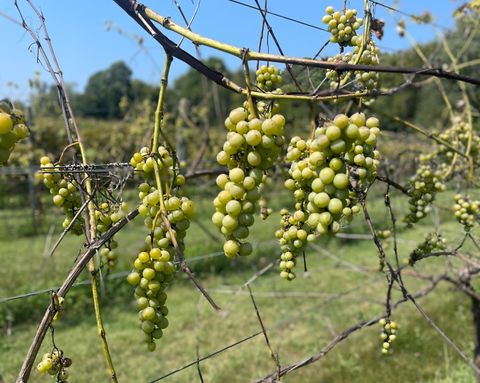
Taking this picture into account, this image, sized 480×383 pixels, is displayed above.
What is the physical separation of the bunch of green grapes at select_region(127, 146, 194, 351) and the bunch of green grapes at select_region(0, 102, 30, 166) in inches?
6.5

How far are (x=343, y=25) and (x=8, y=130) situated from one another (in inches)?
28.5

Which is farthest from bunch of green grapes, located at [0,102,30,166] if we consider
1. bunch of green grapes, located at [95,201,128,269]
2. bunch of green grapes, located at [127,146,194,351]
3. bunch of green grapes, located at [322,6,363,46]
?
bunch of green grapes, located at [322,6,363,46]

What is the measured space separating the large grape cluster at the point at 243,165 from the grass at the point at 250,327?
61.5 inches

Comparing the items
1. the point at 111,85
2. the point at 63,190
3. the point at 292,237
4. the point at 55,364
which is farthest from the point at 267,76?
the point at 111,85

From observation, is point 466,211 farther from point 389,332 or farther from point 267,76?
point 267,76

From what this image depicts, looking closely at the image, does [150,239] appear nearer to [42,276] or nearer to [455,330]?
[455,330]

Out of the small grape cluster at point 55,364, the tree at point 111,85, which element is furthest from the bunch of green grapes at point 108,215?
the tree at point 111,85

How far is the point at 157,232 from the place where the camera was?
27.1 inches

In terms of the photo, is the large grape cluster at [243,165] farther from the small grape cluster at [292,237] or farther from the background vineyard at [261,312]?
the background vineyard at [261,312]

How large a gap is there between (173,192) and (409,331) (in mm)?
3430

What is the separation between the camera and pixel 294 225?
0.75 meters

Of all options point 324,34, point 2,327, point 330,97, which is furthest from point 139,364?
point 330,97

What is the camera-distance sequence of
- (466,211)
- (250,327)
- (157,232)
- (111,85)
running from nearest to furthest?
(157,232) < (466,211) < (250,327) < (111,85)

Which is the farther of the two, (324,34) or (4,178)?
(4,178)
